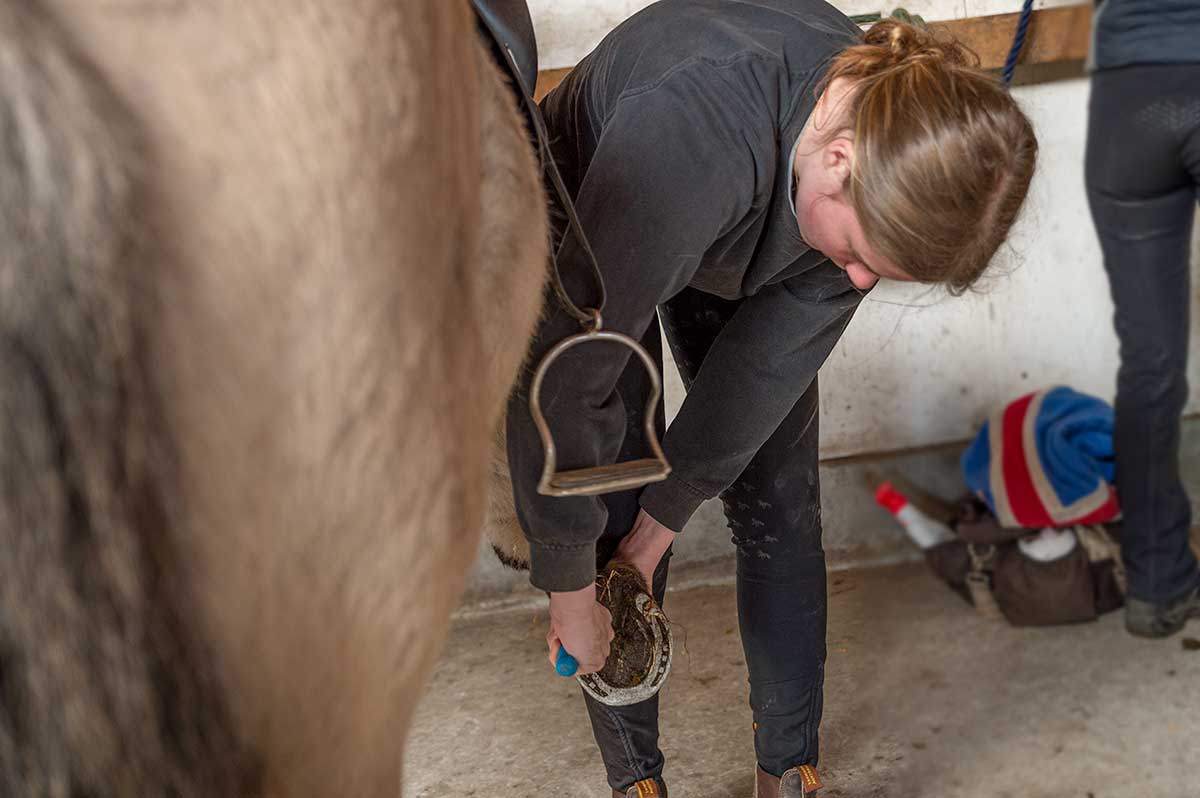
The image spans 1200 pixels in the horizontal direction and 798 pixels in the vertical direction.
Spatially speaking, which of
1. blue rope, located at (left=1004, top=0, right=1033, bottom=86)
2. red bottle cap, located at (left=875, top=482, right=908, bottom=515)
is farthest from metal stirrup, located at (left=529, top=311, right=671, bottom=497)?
red bottle cap, located at (left=875, top=482, right=908, bottom=515)

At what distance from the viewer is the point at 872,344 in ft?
8.05

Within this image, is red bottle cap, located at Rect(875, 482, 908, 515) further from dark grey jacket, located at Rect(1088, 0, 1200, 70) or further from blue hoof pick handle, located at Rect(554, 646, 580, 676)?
blue hoof pick handle, located at Rect(554, 646, 580, 676)

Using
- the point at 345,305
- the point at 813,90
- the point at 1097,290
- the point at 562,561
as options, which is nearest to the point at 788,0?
the point at 813,90

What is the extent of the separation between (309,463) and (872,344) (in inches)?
81.6

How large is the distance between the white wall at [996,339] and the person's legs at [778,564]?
0.98 meters

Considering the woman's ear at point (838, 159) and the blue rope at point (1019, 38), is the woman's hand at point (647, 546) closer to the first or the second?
the woman's ear at point (838, 159)

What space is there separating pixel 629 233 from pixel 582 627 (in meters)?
0.48

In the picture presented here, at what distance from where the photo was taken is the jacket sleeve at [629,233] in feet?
3.36

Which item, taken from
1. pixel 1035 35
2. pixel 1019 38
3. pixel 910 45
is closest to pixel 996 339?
pixel 1035 35

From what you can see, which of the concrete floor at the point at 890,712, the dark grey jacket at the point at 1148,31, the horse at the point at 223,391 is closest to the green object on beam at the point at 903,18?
the dark grey jacket at the point at 1148,31

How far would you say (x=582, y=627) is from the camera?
1257 millimetres

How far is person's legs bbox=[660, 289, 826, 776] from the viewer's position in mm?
1479

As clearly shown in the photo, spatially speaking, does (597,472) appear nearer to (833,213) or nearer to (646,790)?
(833,213)

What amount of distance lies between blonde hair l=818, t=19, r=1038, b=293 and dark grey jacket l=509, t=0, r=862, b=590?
0.07 m
